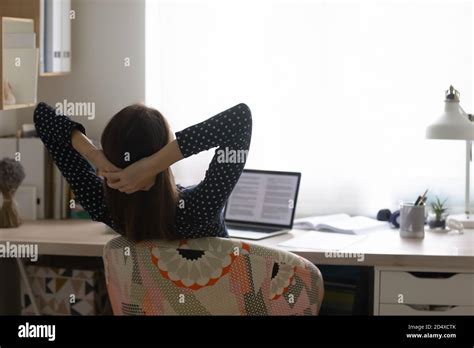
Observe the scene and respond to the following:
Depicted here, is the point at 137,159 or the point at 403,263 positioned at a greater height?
the point at 137,159

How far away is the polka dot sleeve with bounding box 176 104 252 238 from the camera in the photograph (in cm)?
201

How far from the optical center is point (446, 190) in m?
3.12

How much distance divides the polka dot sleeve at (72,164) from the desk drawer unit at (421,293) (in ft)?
2.90

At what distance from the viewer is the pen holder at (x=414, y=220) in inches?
108

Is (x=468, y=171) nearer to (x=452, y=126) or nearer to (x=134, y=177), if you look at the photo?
(x=452, y=126)

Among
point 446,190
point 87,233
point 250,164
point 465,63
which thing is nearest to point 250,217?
point 250,164

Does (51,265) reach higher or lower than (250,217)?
lower

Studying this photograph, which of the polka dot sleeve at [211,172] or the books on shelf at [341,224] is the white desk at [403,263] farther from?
the polka dot sleeve at [211,172]

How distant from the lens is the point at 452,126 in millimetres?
2828

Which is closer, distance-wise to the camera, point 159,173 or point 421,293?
point 159,173

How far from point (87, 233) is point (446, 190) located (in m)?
1.28

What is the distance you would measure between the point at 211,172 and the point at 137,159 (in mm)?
174

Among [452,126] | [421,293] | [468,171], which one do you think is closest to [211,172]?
[421,293]

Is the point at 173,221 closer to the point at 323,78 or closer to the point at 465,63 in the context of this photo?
the point at 323,78
